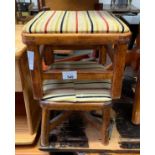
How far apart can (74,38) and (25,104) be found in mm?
380

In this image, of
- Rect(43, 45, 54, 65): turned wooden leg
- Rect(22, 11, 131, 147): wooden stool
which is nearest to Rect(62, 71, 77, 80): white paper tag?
Rect(22, 11, 131, 147): wooden stool

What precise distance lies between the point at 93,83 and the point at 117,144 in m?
0.26

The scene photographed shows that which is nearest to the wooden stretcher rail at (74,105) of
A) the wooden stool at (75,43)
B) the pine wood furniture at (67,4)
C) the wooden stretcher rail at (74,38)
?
the wooden stool at (75,43)

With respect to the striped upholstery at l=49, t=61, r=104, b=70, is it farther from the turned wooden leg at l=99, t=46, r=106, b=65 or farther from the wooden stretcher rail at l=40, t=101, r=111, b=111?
the wooden stretcher rail at l=40, t=101, r=111, b=111

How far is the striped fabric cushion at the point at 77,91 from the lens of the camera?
762 millimetres

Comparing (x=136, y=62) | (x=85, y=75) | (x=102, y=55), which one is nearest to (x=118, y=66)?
(x=85, y=75)

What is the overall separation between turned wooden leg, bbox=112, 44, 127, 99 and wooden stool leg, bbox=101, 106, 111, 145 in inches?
2.6

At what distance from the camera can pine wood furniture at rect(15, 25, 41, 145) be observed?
78 cm

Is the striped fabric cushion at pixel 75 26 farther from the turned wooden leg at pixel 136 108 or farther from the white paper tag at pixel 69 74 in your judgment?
the turned wooden leg at pixel 136 108

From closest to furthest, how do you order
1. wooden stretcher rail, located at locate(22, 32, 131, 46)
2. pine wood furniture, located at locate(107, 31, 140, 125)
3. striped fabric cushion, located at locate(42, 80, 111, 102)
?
wooden stretcher rail, located at locate(22, 32, 131, 46)
striped fabric cushion, located at locate(42, 80, 111, 102)
pine wood furniture, located at locate(107, 31, 140, 125)

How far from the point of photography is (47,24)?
67 cm

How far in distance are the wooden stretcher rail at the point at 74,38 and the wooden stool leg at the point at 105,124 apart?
0.26 meters
